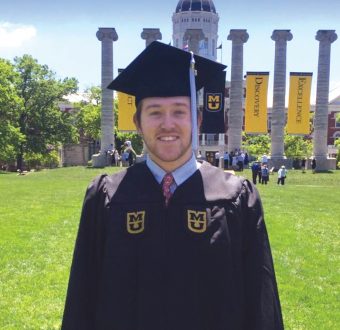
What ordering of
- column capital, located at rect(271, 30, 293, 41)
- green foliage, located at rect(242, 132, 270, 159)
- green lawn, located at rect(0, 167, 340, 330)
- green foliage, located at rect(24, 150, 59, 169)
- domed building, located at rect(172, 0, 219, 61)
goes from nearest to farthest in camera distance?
green lawn, located at rect(0, 167, 340, 330), column capital, located at rect(271, 30, 293, 41), green foliage, located at rect(24, 150, 59, 169), green foliage, located at rect(242, 132, 270, 159), domed building, located at rect(172, 0, 219, 61)

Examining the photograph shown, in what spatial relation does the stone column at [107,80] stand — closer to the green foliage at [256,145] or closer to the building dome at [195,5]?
the green foliage at [256,145]

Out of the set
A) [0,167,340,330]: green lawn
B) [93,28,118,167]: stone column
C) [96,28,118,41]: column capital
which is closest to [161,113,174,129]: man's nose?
[0,167,340,330]: green lawn

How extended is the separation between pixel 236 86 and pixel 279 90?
381 cm

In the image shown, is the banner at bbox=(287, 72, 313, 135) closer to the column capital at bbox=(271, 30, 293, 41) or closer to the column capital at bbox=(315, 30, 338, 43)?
the column capital at bbox=(315, 30, 338, 43)

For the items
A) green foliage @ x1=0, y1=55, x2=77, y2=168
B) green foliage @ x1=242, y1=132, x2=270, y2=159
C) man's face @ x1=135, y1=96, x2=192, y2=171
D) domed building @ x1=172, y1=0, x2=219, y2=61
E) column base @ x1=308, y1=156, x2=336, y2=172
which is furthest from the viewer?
domed building @ x1=172, y1=0, x2=219, y2=61

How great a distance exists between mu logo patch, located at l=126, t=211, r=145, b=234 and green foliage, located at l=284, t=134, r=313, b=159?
53060 millimetres

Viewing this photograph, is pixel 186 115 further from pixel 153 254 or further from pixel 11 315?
pixel 11 315

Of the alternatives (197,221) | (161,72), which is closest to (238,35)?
(161,72)

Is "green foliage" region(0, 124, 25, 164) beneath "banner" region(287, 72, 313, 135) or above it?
beneath

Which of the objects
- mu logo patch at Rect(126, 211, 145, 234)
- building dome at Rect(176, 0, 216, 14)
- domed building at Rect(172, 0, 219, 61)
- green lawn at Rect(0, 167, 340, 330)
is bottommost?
green lawn at Rect(0, 167, 340, 330)

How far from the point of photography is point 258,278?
9.02 feet

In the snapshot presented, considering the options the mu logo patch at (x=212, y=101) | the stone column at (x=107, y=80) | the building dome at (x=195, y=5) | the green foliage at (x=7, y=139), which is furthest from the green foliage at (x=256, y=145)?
the mu logo patch at (x=212, y=101)

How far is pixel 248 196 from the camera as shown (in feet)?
9.48

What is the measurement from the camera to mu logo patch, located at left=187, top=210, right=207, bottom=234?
2737mm
